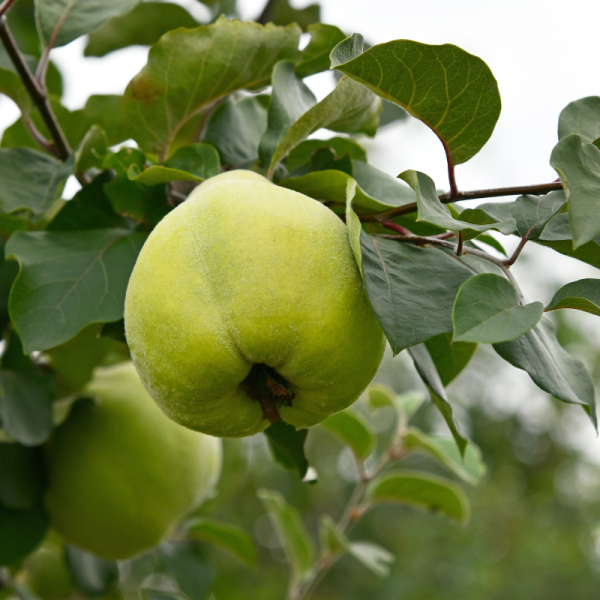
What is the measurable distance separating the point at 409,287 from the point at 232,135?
1.47ft

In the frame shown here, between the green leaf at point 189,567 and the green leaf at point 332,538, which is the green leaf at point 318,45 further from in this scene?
the green leaf at point 189,567

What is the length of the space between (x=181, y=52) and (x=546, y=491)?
8977mm

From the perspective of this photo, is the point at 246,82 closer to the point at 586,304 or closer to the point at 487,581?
the point at 586,304

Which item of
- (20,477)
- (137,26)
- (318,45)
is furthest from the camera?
(137,26)

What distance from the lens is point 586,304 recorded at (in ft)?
1.87

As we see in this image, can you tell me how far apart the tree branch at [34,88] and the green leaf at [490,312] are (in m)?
0.71

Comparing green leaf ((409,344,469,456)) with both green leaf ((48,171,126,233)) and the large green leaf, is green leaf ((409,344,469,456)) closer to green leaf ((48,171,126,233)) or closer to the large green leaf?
green leaf ((48,171,126,233))

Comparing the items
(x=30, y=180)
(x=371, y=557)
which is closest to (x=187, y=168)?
(x=30, y=180)

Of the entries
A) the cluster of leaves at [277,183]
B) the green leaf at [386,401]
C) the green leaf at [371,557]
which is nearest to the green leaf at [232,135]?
the cluster of leaves at [277,183]

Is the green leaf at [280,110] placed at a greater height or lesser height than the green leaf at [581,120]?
lesser

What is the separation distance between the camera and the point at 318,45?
0.87 meters

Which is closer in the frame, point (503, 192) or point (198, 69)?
point (503, 192)

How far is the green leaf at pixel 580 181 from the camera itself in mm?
485

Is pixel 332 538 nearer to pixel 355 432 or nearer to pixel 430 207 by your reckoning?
pixel 355 432
